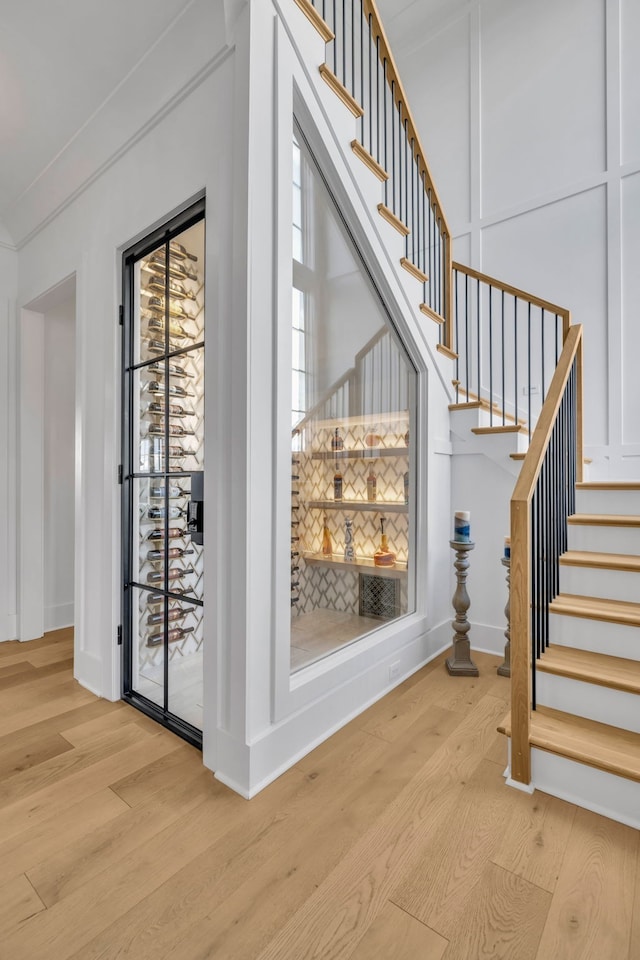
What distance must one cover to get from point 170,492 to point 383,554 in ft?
3.87

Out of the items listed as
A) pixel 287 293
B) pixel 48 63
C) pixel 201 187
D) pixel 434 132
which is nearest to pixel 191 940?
pixel 287 293

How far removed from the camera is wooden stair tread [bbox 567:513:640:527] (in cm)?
220

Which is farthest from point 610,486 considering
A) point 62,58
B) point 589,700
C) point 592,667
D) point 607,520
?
point 62,58

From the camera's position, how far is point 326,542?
2146mm

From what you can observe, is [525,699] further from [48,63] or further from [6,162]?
[6,162]

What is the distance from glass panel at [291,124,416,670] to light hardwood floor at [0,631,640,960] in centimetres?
53

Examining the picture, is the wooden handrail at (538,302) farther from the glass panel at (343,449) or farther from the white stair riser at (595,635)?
the white stair riser at (595,635)

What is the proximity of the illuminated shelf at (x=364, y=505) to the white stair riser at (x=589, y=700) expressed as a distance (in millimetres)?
1062

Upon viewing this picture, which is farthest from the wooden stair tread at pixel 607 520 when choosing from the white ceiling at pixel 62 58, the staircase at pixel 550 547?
the white ceiling at pixel 62 58

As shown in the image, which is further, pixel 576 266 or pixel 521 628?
pixel 576 266

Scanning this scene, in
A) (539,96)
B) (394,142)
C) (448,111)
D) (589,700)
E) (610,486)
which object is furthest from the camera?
(448,111)

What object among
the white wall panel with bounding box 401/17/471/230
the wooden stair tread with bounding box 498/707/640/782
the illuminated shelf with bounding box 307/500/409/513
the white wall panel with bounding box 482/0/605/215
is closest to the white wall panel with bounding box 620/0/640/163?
the white wall panel with bounding box 482/0/605/215

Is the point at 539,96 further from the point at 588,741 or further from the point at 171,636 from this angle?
the point at 171,636

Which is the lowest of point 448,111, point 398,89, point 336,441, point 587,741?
point 587,741
